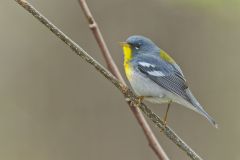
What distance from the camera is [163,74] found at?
12.2 feet

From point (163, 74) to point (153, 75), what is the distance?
73 mm

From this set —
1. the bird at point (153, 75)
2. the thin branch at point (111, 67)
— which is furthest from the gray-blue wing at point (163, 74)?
the thin branch at point (111, 67)

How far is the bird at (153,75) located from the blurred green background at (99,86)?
7.54ft

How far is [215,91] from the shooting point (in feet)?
22.9

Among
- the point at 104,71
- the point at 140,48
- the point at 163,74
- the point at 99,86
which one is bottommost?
the point at 104,71

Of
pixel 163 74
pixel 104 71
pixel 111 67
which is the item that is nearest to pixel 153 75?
pixel 163 74

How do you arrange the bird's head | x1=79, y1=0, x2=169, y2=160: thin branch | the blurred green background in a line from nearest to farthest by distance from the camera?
1. x1=79, y1=0, x2=169, y2=160: thin branch
2. the bird's head
3. the blurred green background

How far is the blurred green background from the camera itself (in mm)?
6496

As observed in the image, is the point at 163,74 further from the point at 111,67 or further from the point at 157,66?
the point at 111,67

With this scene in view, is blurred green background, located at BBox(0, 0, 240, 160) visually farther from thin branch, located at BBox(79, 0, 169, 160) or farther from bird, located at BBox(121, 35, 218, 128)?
thin branch, located at BBox(79, 0, 169, 160)

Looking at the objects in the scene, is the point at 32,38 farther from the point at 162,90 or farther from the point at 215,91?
the point at 162,90

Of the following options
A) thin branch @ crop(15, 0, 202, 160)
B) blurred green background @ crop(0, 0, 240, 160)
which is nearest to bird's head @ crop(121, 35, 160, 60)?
thin branch @ crop(15, 0, 202, 160)

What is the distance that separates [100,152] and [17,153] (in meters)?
0.99

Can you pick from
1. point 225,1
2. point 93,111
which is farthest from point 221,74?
point 225,1
